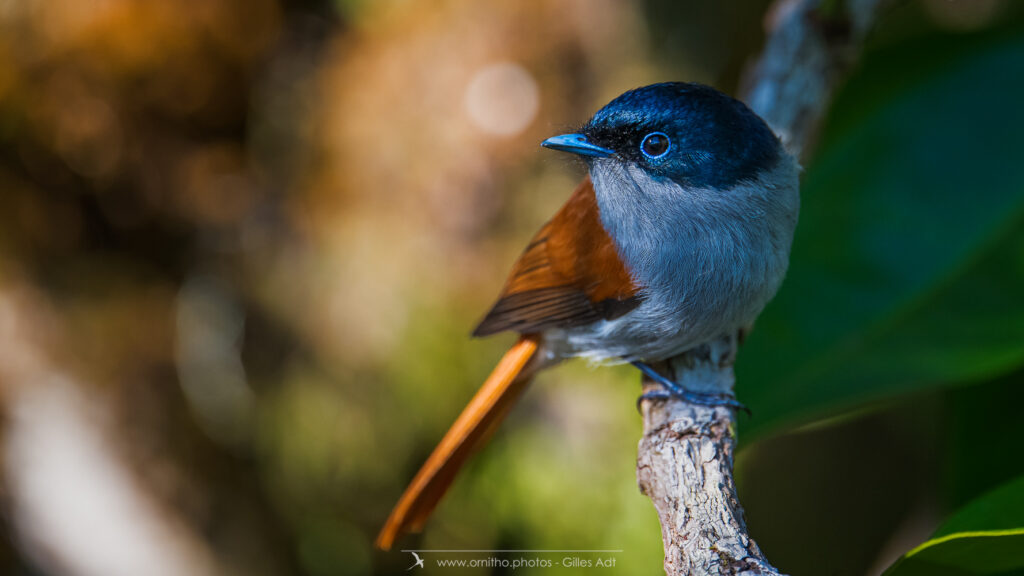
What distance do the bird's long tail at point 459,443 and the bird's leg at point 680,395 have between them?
0.32 m

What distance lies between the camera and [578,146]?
159cm

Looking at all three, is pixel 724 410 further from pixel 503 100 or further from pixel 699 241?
pixel 503 100

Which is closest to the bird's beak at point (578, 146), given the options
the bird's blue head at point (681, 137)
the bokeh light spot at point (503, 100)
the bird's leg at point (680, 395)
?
the bird's blue head at point (681, 137)

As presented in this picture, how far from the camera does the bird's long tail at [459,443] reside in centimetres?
198

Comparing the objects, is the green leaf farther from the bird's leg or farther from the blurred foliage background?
the blurred foliage background

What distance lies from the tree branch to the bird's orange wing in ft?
0.78

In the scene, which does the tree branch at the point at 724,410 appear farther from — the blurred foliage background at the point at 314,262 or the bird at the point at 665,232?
the blurred foliage background at the point at 314,262

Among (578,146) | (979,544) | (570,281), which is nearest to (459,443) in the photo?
(570,281)

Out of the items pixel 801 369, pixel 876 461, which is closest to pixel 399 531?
pixel 801 369

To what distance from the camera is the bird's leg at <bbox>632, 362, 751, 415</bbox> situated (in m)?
1.64

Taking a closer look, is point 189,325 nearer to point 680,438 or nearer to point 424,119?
point 424,119

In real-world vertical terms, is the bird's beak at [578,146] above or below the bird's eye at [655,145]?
above

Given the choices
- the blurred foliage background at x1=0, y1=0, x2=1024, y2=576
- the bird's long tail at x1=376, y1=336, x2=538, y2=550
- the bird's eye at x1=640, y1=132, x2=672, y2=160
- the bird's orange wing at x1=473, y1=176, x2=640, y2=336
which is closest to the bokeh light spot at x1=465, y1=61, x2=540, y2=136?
the blurred foliage background at x1=0, y1=0, x2=1024, y2=576

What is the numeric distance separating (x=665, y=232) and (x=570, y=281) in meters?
0.28
